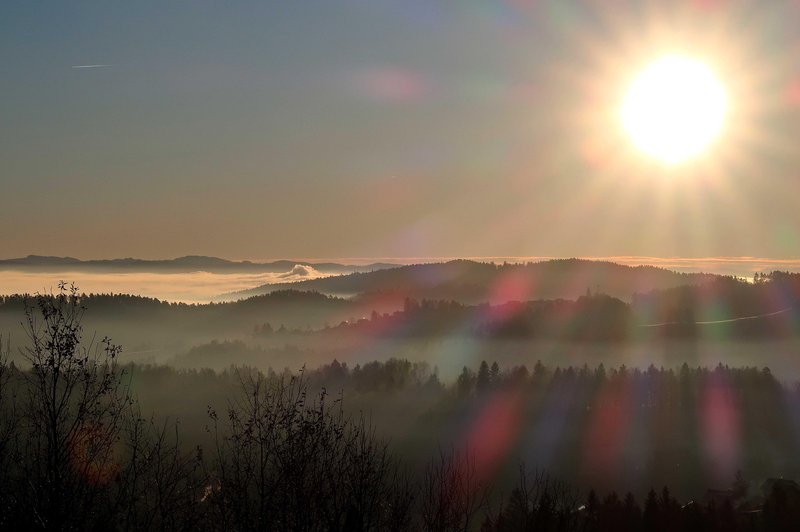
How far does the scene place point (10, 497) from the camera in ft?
61.3

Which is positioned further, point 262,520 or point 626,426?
point 626,426

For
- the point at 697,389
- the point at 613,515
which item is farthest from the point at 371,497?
the point at 697,389

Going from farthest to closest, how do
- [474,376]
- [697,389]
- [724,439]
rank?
[474,376]
[697,389]
[724,439]

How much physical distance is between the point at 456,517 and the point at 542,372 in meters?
152

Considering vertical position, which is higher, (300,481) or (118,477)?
(300,481)

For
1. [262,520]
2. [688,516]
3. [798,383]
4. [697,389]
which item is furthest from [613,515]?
[798,383]

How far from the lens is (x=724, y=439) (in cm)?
13125

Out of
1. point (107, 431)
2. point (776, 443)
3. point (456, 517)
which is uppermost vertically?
point (107, 431)

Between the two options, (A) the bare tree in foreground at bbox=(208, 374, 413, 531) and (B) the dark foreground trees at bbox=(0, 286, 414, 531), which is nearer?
(B) the dark foreground trees at bbox=(0, 286, 414, 531)

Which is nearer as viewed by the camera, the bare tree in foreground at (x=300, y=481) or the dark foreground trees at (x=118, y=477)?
the dark foreground trees at (x=118, y=477)

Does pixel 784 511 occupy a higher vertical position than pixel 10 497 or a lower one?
lower

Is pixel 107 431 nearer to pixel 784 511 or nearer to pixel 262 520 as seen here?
pixel 262 520

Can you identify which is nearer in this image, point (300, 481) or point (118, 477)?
point (300, 481)

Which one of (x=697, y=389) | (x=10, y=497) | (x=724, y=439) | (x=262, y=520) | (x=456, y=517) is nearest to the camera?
(x=262, y=520)
